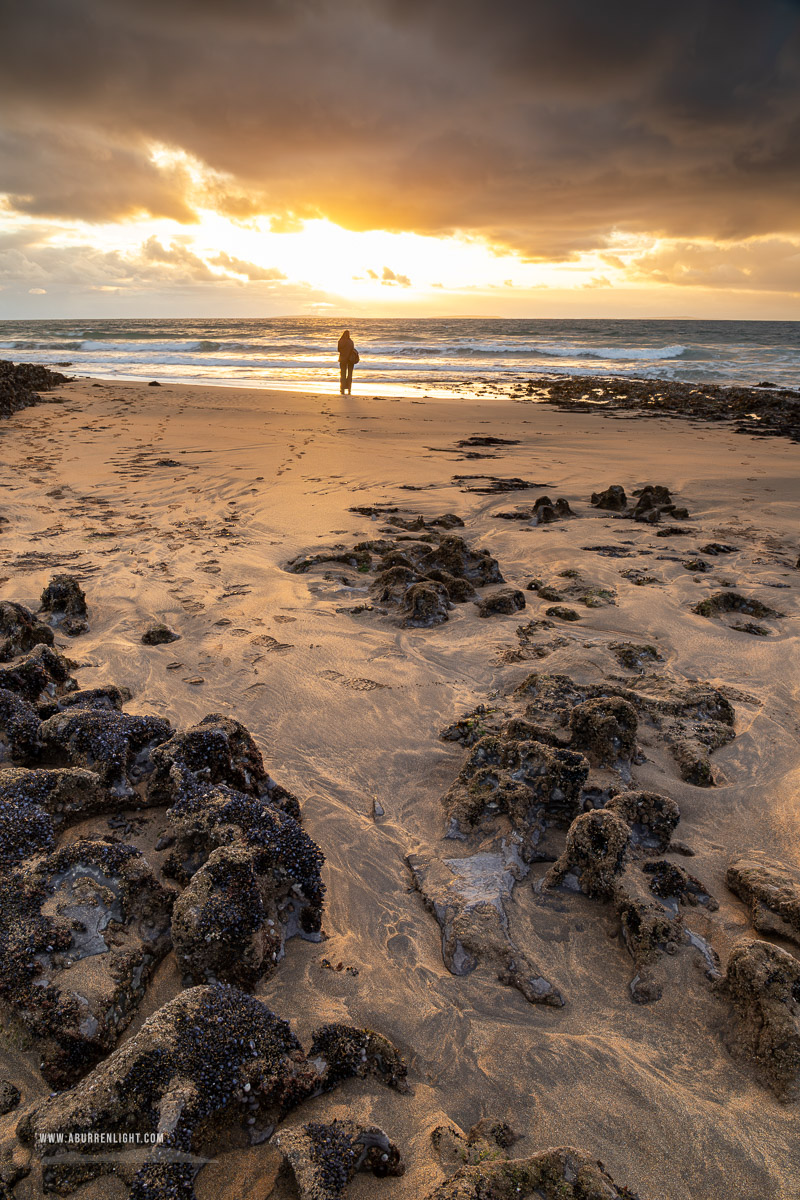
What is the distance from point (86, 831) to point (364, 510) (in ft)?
17.1

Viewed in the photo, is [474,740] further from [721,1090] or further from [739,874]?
[721,1090]

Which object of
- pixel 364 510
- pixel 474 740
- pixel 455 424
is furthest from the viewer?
pixel 455 424

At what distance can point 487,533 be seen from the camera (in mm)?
6602

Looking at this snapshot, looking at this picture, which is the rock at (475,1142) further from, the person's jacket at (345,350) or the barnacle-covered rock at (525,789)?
the person's jacket at (345,350)

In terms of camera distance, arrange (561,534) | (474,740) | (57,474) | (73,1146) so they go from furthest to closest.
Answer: (57,474) < (561,534) < (474,740) < (73,1146)

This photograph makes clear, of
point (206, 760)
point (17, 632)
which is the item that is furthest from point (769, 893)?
point (17, 632)

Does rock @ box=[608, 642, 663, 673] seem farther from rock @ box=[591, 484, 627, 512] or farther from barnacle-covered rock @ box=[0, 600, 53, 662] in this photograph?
A: rock @ box=[591, 484, 627, 512]

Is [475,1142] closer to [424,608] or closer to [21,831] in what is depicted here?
[21,831]

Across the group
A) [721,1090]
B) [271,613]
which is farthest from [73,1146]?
[271,613]

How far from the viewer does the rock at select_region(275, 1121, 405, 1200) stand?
55.5 inches

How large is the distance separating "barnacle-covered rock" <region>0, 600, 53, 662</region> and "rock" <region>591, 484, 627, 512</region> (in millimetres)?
6043

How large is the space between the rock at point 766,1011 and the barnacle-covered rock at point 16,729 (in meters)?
2.74

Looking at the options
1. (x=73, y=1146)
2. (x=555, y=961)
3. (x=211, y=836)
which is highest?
(x=211, y=836)

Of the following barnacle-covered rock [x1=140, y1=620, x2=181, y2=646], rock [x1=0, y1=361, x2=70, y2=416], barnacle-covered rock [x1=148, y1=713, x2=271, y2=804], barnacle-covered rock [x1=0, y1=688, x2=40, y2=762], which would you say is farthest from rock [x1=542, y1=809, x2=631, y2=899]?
rock [x1=0, y1=361, x2=70, y2=416]
